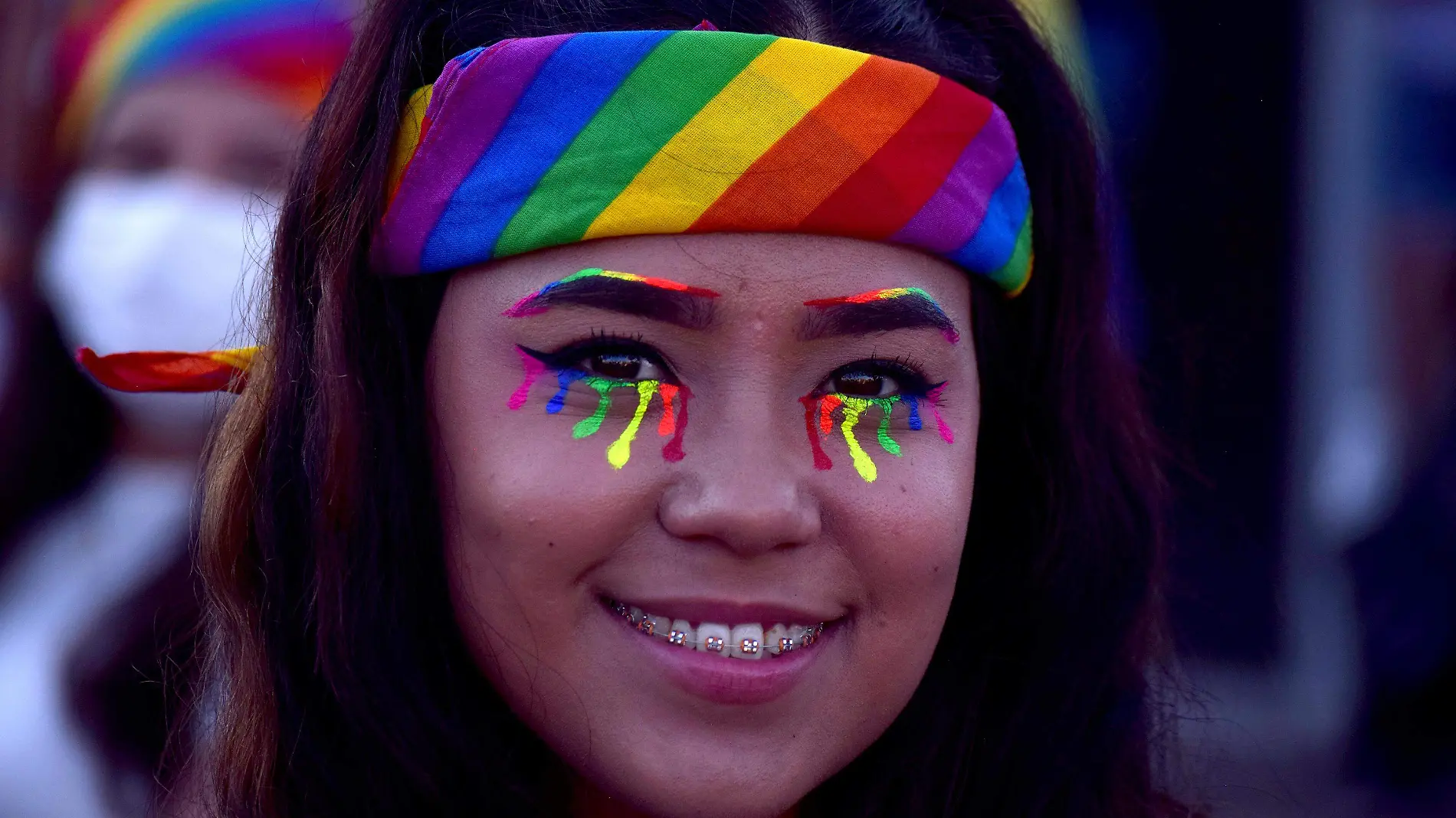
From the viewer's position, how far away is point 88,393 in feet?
10.4

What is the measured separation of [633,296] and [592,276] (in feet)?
0.19

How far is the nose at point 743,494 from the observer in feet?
5.36

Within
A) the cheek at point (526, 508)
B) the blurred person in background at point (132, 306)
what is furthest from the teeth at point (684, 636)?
the blurred person in background at point (132, 306)

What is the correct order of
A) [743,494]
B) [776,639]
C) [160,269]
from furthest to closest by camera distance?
[160,269] < [776,639] < [743,494]

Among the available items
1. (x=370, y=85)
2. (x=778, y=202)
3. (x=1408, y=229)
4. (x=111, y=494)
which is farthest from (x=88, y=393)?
(x=1408, y=229)

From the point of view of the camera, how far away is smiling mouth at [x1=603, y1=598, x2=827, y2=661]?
1.71 m

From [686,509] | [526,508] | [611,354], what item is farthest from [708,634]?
[611,354]

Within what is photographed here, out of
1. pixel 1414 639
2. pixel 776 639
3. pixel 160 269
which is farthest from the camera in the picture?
pixel 1414 639

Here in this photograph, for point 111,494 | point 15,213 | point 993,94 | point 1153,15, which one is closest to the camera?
point 993,94

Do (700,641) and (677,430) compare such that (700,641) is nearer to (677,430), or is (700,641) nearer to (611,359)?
(677,430)

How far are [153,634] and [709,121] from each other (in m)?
1.77

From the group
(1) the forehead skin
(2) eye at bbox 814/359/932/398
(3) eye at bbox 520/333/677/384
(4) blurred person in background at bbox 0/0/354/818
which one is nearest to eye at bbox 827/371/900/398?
(2) eye at bbox 814/359/932/398

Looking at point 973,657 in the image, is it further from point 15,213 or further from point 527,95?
point 15,213

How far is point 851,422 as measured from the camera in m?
1.78
